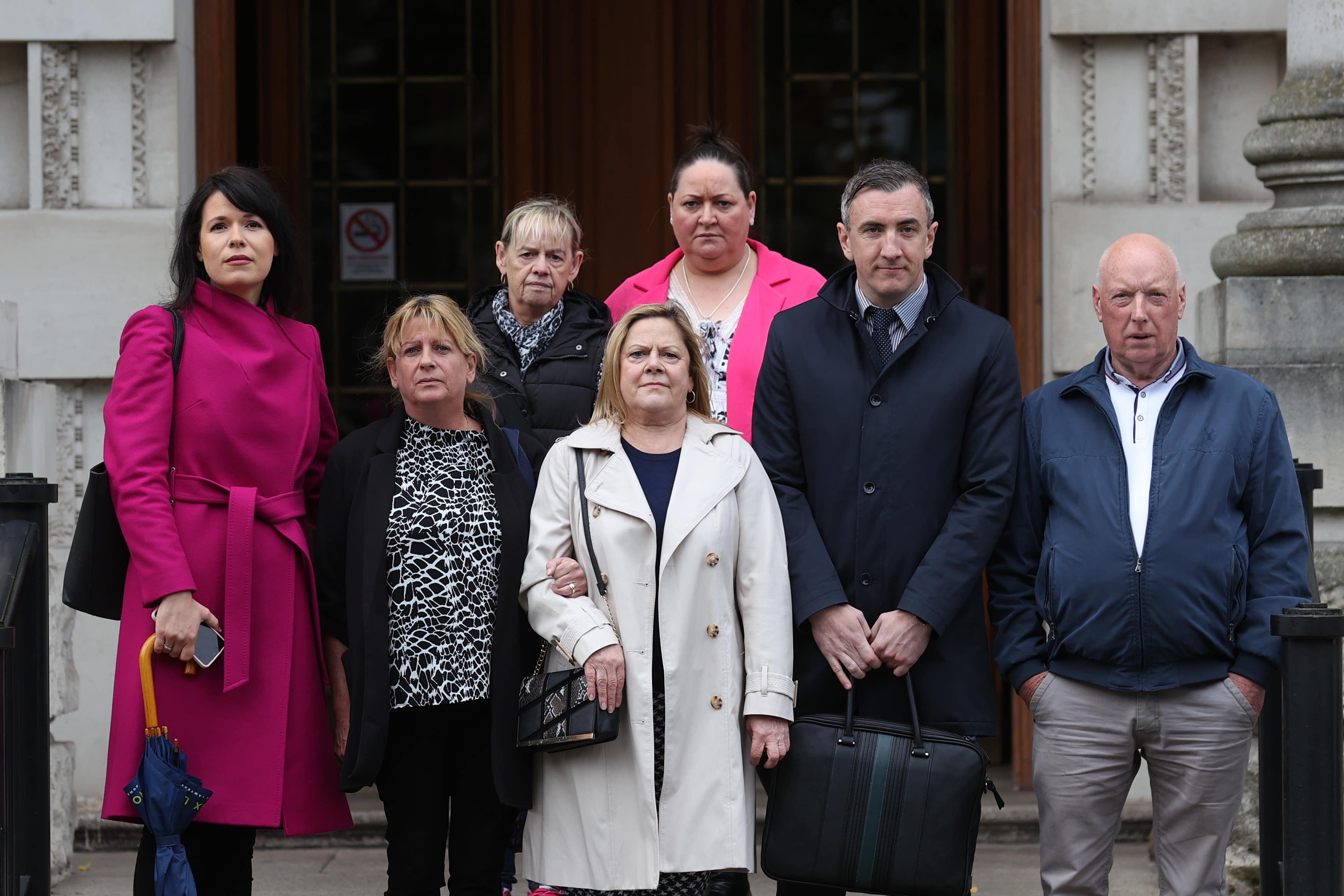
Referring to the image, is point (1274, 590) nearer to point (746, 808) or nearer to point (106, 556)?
point (746, 808)

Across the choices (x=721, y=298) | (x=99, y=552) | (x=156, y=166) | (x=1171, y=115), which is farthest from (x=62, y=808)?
(x=1171, y=115)

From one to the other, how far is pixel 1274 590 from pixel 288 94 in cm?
514

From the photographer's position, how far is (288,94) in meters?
7.05

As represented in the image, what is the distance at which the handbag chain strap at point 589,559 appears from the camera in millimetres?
3523

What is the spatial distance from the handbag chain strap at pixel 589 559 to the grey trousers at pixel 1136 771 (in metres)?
1.03

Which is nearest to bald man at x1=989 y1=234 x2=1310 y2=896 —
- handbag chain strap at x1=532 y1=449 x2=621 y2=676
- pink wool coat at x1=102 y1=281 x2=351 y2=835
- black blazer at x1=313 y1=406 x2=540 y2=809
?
handbag chain strap at x1=532 y1=449 x2=621 y2=676

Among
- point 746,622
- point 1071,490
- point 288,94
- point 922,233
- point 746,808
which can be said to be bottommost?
point 746,808

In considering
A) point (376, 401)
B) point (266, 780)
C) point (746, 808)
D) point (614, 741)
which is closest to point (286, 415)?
point (266, 780)

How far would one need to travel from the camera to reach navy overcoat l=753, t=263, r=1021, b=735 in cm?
356

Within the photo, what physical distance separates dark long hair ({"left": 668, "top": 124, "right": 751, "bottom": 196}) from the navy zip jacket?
112cm

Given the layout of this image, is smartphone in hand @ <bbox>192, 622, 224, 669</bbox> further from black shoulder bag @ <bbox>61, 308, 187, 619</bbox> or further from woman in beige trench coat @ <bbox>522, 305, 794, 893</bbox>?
woman in beige trench coat @ <bbox>522, 305, 794, 893</bbox>

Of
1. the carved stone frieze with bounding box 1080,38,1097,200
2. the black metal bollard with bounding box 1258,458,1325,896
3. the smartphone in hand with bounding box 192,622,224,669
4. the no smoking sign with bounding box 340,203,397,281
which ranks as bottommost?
the black metal bollard with bounding box 1258,458,1325,896

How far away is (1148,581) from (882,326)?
2.85ft

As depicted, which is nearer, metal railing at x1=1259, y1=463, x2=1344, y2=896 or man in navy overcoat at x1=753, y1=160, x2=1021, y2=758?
metal railing at x1=1259, y1=463, x2=1344, y2=896
